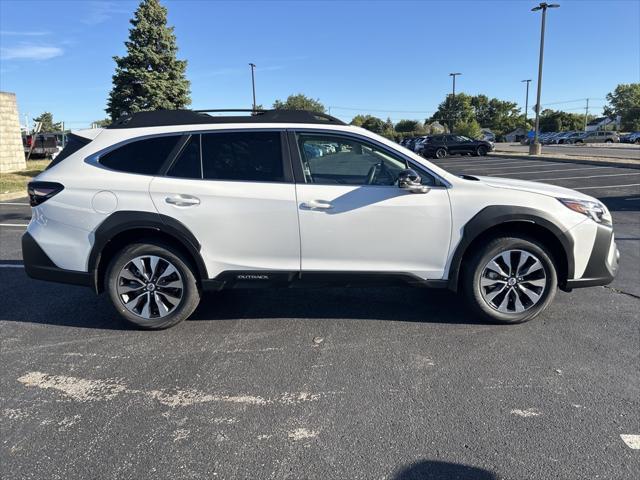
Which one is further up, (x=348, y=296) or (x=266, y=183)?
(x=266, y=183)

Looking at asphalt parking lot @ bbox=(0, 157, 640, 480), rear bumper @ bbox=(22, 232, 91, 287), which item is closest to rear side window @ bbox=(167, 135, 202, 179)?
rear bumper @ bbox=(22, 232, 91, 287)

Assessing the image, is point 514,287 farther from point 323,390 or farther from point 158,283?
point 158,283

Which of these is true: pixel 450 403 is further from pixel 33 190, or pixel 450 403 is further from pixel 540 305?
pixel 33 190

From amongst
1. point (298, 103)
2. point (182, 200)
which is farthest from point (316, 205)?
point (298, 103)

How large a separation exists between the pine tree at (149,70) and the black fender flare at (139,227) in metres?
22.9

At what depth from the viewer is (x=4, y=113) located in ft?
59.0

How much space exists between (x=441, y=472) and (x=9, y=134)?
2081cm

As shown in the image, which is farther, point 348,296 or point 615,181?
point 615,181

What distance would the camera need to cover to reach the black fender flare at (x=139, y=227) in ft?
13.0

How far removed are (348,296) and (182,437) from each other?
2576mm

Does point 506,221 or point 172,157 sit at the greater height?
point 172,157

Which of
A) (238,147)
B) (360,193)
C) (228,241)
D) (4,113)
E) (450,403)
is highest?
(4,113)

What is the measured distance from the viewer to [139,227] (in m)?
3.99

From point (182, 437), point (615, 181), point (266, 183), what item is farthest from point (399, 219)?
point (615, 181)
